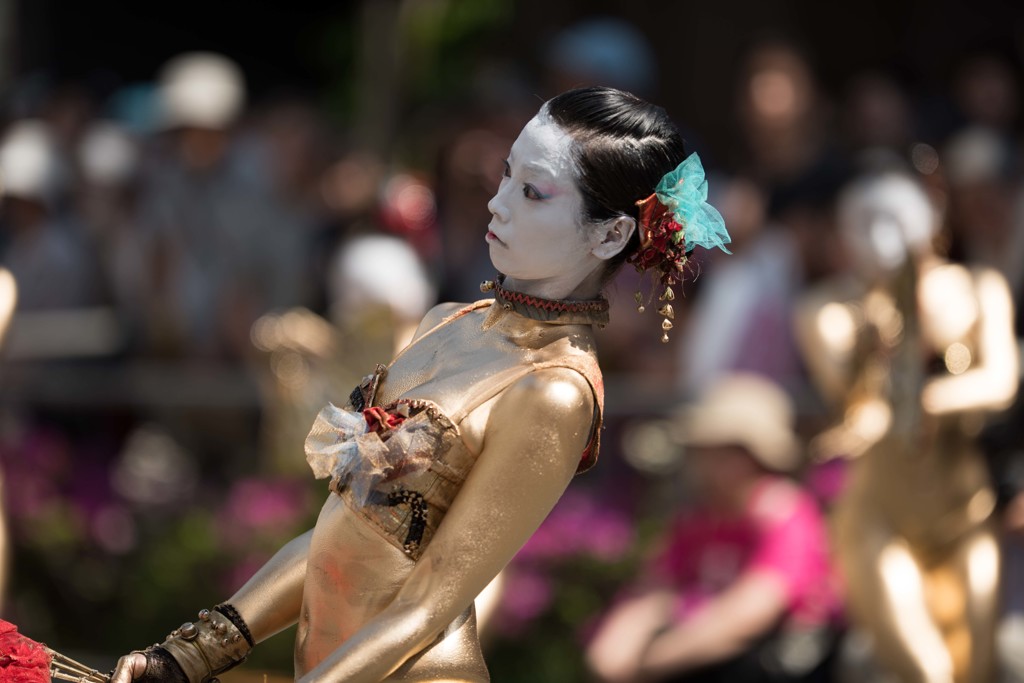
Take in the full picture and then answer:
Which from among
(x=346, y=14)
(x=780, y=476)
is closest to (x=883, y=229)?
(x=780, y=476)

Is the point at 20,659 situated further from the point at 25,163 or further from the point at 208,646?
the point at 25,163

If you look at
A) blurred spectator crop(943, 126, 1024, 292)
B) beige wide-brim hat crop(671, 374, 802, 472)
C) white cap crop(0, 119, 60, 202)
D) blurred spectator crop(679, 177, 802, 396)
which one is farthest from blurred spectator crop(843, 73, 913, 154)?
white cap crop(0, 119, 60, 202)

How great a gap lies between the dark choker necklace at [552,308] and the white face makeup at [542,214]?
0.05 meters

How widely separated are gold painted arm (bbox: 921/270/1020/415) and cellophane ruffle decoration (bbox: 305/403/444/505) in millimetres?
2801

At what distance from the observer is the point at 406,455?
9.80ft

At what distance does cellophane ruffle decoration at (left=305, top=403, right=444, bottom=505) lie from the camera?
9.79ft

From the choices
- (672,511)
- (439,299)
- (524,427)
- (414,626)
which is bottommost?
(672,511)

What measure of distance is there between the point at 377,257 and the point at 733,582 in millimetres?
1761

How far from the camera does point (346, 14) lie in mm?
12570

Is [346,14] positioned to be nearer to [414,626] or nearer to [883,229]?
[883,229]

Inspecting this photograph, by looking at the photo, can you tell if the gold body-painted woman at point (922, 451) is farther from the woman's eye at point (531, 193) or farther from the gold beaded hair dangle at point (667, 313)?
the woman's eye at point (531, 193)

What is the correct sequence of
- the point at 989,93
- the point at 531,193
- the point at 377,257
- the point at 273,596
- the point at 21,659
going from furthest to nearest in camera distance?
the point at 989,93 → the point at 377,257 → the point at 273,596 → the point at 531,193 → the point at 21,659

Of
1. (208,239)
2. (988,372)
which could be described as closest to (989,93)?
(988,372)

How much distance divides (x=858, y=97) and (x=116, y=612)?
4146 millimetres
